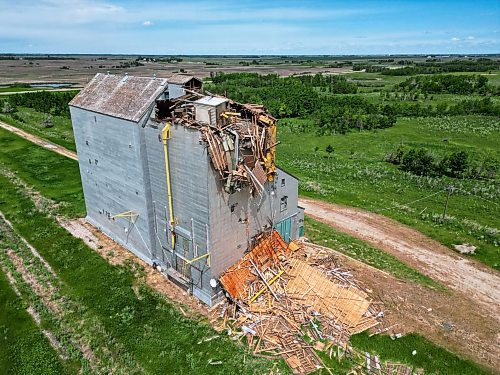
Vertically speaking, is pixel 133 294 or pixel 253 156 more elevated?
pixel 253 156

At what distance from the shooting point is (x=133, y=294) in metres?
24.0

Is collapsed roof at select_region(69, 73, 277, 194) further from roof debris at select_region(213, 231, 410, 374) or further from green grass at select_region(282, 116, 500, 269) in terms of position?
green grass at select_region(282, 116, 500, 269)

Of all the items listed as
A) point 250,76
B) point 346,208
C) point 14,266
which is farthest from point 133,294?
point 250,76

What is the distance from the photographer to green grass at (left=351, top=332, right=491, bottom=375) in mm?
18547

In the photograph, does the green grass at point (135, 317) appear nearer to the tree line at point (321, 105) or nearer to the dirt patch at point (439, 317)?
the dirt patch at point (439, 317)

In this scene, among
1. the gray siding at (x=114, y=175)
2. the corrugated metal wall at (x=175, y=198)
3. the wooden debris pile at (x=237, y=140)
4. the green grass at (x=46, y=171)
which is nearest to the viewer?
the wooden debris pile at (x=237, y=140)

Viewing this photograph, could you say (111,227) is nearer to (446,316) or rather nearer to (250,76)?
(446,316)

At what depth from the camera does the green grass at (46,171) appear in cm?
3884

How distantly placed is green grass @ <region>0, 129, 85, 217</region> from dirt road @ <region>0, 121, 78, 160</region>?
1112 millimetres

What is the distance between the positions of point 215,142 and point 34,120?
77.4 m

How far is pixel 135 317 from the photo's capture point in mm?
21875

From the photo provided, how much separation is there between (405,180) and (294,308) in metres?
33.4

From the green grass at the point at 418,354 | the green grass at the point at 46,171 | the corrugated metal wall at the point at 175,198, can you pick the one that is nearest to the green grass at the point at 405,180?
the green grass at the point at 418,354

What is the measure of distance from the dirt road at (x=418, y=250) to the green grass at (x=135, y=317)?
50.9ft
